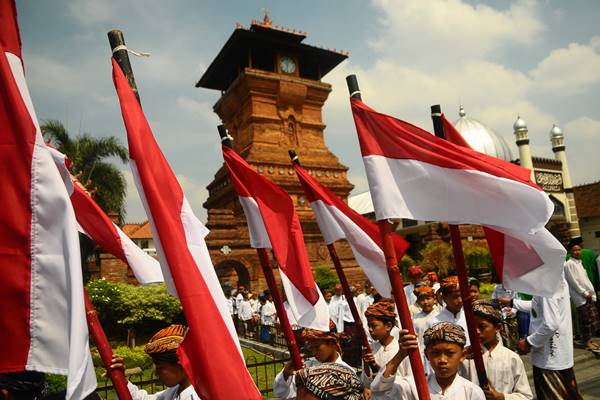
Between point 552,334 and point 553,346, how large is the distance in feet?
0.53

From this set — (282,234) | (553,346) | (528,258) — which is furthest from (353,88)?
(553,346)

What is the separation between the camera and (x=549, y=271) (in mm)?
2869

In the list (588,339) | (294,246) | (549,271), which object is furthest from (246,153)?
(549,271)

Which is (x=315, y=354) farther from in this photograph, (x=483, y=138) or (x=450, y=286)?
(x=483, y=138)

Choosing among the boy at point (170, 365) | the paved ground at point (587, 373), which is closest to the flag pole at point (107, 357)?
the boy at point (170, 365)

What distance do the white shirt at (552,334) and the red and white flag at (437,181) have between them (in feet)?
5.48

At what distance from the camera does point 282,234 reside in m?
4.13

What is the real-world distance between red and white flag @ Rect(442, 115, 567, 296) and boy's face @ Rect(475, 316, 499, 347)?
19.9 inches

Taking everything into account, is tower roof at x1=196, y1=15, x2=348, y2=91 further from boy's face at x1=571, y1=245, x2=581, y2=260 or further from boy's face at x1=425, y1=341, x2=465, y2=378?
boy's face at x1=425, y1=341, x2=465, y2=378

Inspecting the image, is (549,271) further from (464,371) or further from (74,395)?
(74,395)

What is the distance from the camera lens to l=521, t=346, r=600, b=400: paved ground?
567 cm

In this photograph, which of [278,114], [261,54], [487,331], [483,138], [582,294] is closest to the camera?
[487,331]

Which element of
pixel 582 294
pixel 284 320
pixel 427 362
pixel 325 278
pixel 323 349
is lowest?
Result: pixel 582 294

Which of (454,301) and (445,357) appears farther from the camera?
(454,301)
